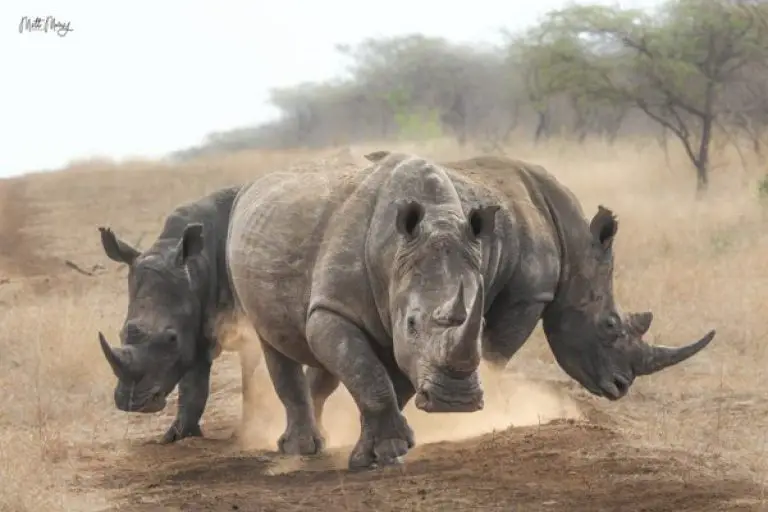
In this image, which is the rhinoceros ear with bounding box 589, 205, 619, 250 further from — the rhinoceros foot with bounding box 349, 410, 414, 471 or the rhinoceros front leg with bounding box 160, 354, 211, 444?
the rhinoceros front leg with bounding box 160, 354, 211, 444

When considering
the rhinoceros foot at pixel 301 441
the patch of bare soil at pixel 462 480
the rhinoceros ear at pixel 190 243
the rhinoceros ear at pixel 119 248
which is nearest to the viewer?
the patch of bare soil at pixel 462 480

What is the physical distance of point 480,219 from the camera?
5.97 meters

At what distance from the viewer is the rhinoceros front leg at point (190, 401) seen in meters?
8.23

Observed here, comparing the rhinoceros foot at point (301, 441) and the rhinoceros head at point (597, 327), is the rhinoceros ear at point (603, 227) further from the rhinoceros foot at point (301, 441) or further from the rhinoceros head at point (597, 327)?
the rhinoceros foot at point (301, 441)

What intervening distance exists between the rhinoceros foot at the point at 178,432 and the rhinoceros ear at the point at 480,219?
3029 mm

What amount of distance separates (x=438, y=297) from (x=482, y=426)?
2403mm

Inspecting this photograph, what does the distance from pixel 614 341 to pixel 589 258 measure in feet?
1.64

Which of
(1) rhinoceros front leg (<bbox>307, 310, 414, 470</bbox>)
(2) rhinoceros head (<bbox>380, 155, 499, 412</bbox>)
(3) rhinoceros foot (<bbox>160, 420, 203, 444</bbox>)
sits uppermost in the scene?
(2) rhinoceros head (<bbox>380, 155, 499, 412</bbox>)

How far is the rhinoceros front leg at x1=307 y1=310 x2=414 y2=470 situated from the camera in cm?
601

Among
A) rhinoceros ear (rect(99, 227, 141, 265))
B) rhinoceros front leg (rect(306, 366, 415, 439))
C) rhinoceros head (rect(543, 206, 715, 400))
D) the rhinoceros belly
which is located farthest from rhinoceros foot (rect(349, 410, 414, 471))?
rhinoceros ear (rect(99, 227, 141, 265))

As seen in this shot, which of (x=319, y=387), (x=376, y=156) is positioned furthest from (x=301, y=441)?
(x=376, y=156)

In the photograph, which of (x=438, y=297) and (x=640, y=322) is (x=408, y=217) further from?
(x=640, y=322)

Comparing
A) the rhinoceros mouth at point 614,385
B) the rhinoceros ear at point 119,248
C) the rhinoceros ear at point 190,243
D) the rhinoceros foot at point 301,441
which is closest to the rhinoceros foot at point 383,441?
the rhinoceros foot at point 301,441

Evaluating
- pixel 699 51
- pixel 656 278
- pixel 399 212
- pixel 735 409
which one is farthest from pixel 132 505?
pixel 699 51
